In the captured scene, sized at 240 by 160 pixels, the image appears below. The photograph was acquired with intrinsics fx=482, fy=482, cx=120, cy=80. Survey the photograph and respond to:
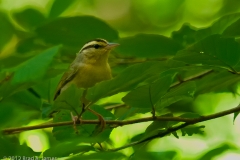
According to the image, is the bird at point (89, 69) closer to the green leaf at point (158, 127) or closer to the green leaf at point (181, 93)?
the green leaf at point (158, 127)

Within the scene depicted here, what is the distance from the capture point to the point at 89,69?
13.8 ft

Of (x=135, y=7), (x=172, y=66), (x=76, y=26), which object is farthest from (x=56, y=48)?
(x=135, y=7)

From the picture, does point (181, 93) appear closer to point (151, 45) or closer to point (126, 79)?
point (126, 79)

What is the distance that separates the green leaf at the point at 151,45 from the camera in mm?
2994

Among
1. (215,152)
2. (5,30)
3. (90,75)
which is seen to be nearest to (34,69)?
(215,152)

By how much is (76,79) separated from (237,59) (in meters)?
2.11

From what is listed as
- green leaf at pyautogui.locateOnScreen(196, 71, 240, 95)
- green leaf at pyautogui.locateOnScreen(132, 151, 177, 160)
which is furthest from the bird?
green leaf at pyautogui.locateOnScreen(132, 151, 177, 160)

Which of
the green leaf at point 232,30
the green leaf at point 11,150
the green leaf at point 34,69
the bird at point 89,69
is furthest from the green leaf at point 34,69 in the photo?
the bird at point 89,69

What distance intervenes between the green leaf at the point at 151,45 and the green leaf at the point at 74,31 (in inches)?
6.5

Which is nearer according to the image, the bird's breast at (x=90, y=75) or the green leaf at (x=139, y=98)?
the green leaf at (x=139, y=98)

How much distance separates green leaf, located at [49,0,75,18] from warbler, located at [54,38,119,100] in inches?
26.6

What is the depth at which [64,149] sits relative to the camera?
180 centimetres

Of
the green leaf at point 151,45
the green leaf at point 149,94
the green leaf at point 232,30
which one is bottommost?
the green leaf at point 149,94

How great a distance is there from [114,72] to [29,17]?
2.53 ft
